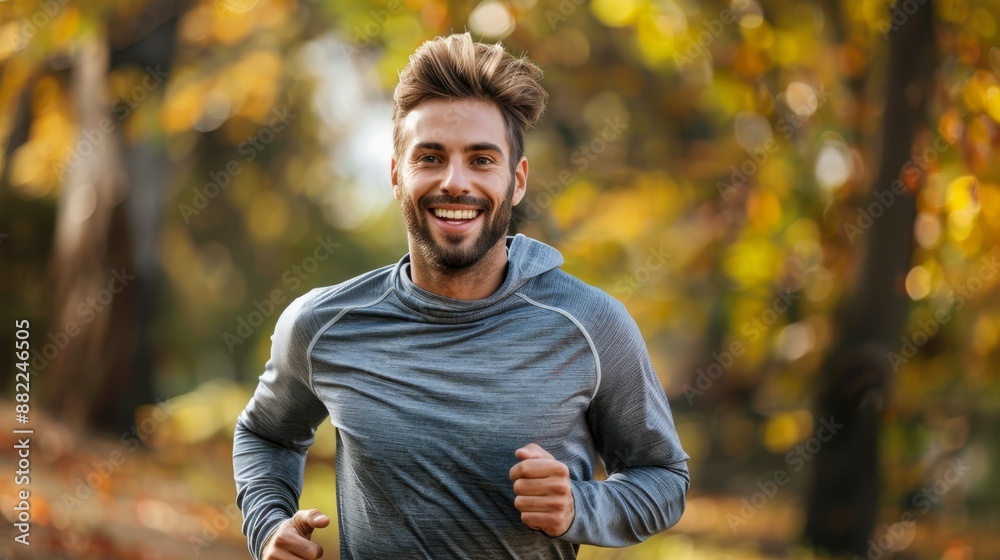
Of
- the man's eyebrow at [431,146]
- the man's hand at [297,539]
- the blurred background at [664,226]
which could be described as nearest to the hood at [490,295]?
the man's eyebrow at [431,146]

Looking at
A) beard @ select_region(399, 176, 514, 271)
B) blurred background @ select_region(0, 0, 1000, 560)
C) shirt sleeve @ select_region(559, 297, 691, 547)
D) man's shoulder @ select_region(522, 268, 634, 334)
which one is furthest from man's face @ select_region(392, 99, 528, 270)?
blurred background @ select_region(0, 0, 1000, 560)

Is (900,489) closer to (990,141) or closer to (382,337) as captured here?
(990,141)

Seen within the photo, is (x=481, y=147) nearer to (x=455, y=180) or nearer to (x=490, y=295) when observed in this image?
(x=455, y=180)

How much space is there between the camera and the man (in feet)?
5.50

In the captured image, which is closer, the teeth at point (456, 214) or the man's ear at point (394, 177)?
the teeth at point (456, 214)

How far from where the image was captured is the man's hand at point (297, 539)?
5.64 feet

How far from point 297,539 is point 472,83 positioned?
0.85 m

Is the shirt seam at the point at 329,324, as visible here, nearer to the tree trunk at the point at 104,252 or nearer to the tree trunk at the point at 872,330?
the tree trunk at the point at 872,330

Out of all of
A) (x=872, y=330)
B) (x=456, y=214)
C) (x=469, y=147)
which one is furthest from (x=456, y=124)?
(x=872, y=330)

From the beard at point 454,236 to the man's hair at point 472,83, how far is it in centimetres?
12

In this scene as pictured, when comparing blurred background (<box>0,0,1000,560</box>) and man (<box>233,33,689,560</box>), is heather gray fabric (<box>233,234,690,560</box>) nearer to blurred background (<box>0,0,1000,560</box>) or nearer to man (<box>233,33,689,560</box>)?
man (<box>233,33,689,560</box>)

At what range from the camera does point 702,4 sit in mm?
5215

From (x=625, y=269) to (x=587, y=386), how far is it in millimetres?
3701

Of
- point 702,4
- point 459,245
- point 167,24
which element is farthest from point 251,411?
point 167,24
